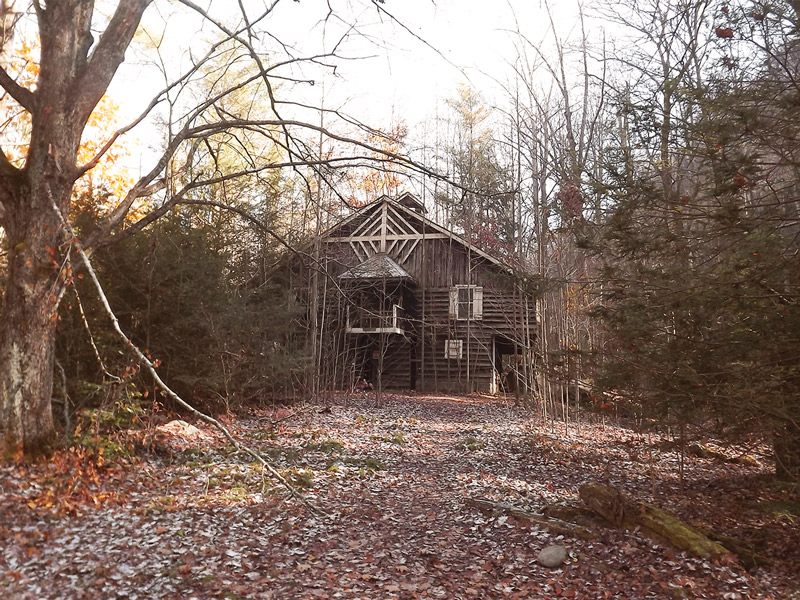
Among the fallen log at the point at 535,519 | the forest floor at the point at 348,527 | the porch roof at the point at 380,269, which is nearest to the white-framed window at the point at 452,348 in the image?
the porch roof at the point at 380,269

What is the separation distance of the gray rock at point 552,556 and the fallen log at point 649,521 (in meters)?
1.01

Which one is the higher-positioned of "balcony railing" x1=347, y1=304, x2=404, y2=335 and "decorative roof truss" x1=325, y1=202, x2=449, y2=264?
"decorative roof truss" x1=325, y1=202, x2=449, y2=264

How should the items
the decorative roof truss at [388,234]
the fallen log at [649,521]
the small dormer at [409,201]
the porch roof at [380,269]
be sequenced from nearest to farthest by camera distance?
the fallen log at [649,521] → the porch roof at [380,269] → the decorative roof truss at [388,234] → the small dormer at [409,201]

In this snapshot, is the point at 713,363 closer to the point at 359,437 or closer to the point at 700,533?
the point at 700,533

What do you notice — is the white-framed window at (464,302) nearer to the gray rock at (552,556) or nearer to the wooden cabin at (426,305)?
the wooden cabin at (426,305)

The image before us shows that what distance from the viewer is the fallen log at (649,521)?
602cm

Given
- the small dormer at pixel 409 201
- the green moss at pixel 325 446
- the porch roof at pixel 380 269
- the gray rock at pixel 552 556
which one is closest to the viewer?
the gray rock at pixel 552 556

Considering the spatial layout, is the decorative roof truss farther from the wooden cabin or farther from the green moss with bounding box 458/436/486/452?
the green moss with bounding box 458/436/486/452

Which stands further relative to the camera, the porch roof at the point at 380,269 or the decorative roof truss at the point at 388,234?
the decorative roof truss at the point at 388,234

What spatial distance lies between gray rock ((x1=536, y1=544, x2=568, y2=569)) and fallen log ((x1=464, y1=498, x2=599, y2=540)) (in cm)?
51

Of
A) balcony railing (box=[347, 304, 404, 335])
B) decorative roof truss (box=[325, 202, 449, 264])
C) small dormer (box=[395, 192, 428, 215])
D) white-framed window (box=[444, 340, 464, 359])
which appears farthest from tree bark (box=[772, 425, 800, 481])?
small dormer (box=[395, 192, 428, 215])

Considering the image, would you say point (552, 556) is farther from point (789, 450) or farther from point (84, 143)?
point (84, 143)

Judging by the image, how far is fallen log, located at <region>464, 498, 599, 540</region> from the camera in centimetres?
656

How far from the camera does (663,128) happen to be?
688 cm
